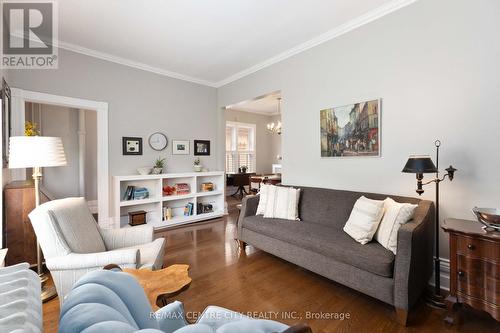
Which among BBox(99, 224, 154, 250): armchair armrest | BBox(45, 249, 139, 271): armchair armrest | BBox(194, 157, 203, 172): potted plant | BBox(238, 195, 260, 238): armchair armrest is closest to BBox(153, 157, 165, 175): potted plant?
BBox(194, 157, 203, 172): potted plant

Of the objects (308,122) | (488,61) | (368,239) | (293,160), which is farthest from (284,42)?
(368,239)

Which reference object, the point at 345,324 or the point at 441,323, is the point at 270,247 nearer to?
the point at 345,324

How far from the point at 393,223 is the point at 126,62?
4.60 metres

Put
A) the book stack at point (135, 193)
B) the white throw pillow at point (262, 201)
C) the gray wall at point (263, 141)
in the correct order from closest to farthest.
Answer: the white throw pillow at point (262, 201), the book stack at point (135, 193), the gray wall at point (263, 141)

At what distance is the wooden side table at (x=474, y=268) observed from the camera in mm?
1571

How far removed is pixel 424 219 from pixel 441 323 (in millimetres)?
780

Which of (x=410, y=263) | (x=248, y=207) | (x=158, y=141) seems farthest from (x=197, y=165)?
(x=410, y=263)

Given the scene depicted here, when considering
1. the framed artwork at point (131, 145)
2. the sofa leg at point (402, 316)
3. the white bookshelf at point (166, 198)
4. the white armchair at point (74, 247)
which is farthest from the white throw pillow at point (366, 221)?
the framed artwork at point (131, 145)

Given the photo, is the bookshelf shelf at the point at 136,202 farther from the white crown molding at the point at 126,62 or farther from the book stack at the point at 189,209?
the white crown molding at the point at 126,62

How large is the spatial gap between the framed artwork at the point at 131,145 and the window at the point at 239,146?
360 centimetres

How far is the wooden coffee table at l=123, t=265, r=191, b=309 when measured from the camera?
4.49 ft

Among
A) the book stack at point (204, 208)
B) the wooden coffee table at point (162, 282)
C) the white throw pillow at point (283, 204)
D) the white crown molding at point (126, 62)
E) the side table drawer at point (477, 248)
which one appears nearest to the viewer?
the wooden coffee table at point (162, 282)

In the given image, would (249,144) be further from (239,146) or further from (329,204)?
(329,204)

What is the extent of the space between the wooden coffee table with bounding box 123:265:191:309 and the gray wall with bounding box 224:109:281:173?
6.66 metres
